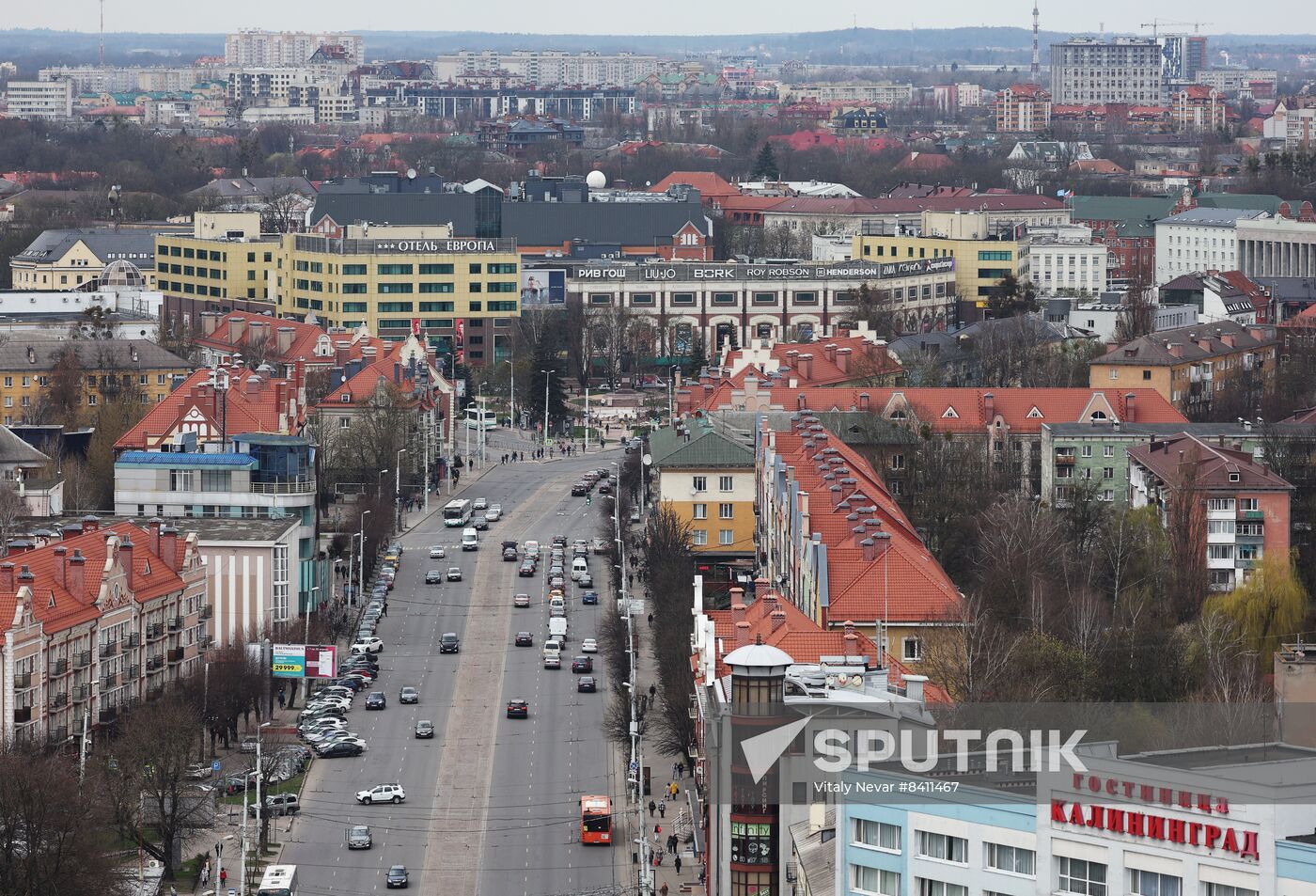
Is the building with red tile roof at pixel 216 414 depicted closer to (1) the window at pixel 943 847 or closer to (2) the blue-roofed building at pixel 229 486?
(2) the blue-roofed building at pixel 229 486

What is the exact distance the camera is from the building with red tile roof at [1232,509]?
76.1m

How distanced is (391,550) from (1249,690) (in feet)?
122

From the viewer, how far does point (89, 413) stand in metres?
107

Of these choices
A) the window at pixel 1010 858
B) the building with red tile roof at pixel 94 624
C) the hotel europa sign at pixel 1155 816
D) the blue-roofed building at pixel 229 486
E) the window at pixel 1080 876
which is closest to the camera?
the hotel europa sign at pixel 1155 816

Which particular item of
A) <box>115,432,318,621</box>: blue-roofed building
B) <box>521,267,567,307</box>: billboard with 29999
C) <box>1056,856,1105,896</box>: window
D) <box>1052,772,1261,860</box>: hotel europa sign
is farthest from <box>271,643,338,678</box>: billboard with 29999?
<box>521,267,567,307</box>: billboard with 29999

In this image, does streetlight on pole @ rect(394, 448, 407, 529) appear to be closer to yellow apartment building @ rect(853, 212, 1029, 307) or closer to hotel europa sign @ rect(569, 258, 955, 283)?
hotel europa sign @ rect(569, 258, 955, 283)

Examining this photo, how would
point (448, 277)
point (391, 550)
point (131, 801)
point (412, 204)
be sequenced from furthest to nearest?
1. point (412, 204)
2. point (448, 277)
3. point (391, 550)
4. point (131, 801)

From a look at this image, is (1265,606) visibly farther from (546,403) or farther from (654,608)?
(546,403)

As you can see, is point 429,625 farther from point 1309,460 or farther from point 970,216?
point 970,216

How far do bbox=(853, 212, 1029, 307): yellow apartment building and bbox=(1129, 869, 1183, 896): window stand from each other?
4729 inches

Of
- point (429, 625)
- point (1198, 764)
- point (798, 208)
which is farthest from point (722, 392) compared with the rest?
point (798, 208)

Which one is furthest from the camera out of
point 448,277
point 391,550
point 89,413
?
point 448,277

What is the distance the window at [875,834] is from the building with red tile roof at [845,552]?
2074 cm

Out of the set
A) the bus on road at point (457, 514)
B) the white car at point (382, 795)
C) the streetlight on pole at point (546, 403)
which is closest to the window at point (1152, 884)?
the white car at point (382, 795)
